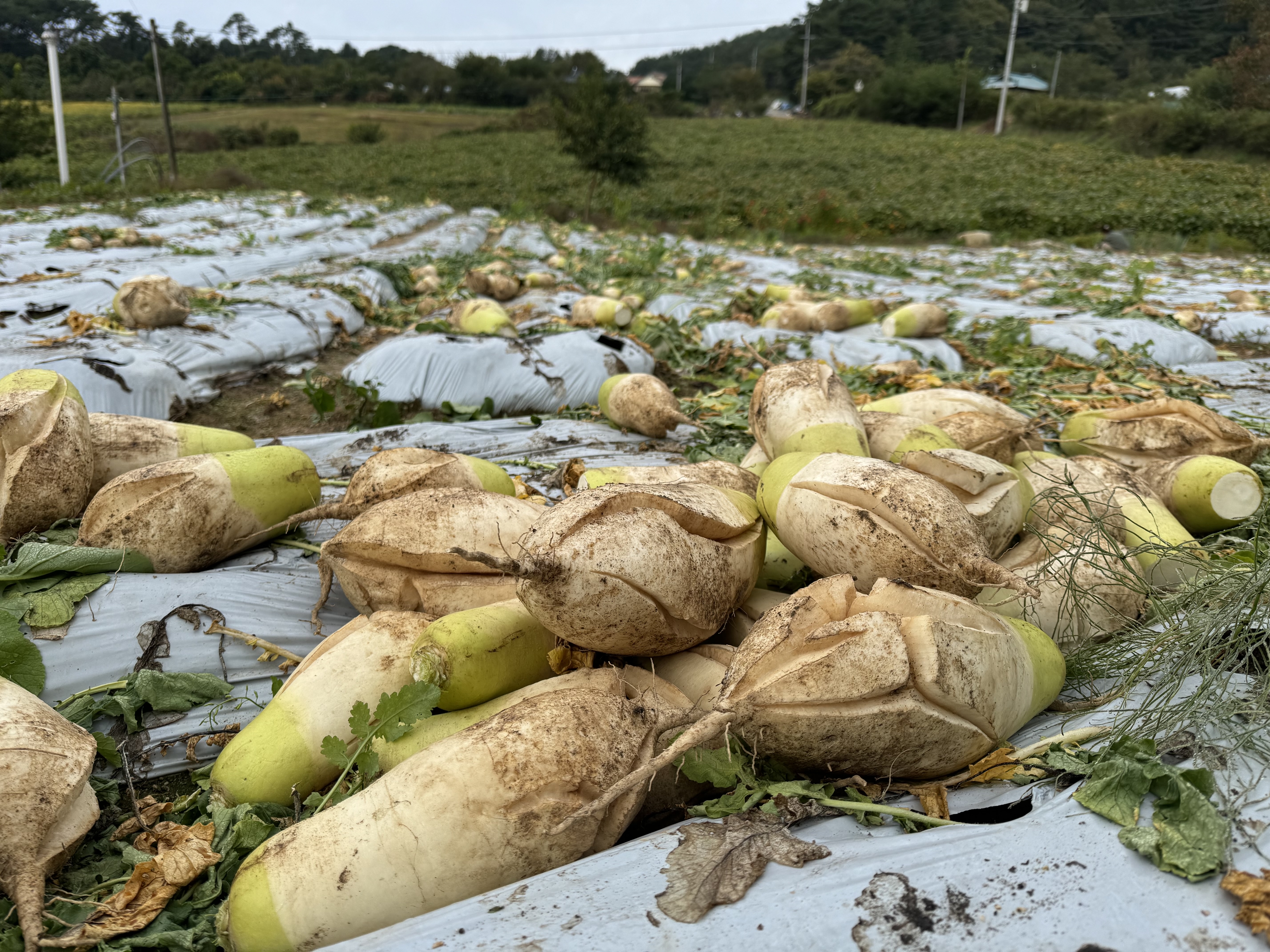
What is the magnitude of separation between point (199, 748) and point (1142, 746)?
2332mm

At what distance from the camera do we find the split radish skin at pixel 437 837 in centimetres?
158

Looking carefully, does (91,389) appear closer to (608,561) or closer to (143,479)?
(143,479)

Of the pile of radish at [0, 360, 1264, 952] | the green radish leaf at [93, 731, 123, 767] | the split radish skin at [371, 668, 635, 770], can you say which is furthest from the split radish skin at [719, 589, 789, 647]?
the green radish leaf at [93, 731, 123, 767]

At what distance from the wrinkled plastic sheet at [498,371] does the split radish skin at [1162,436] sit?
10.2 ft

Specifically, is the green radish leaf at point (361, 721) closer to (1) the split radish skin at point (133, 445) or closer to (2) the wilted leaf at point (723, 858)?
(2) the wilted leaf at point (723, 858)

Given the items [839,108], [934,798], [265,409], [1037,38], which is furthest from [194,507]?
[1037,38]

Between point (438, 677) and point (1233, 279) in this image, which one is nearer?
point (438, 677)

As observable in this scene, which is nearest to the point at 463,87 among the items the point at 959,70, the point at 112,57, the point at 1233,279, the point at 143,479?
the point at 112,57

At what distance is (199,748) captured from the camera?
2.27 meters

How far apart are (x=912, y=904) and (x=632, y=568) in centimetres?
88

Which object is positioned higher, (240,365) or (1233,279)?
(1233,279)

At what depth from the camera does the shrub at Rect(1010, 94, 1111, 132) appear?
39.3m

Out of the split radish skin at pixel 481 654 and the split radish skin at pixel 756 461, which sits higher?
the split radish skin at pixel 756 461

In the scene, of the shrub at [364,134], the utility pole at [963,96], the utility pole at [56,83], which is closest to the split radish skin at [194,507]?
the utility pole at [56,83]
